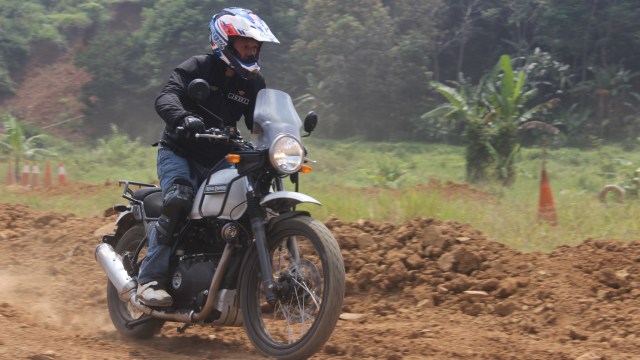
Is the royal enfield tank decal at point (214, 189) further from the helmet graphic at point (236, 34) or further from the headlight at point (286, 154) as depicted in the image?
the helmet graphic at point (236, 34)

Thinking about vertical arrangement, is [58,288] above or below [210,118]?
below

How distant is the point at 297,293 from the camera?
4.82 m

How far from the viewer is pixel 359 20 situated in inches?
1558

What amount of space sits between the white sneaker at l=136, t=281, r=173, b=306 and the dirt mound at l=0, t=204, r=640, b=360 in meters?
0.33

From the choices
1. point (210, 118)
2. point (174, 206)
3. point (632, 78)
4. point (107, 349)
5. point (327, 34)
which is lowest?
point (107, 349)

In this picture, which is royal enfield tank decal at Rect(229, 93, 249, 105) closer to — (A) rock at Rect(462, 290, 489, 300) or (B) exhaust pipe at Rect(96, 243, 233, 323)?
(B) exhaust pipe at Rect(96, 243, 233, 323)

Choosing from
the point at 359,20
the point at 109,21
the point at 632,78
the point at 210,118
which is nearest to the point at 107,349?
the point at 210,118

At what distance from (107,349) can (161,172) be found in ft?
3.82

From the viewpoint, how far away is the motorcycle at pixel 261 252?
4.73m

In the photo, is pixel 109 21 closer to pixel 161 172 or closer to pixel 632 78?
pixel 632 78

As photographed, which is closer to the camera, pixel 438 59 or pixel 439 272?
pixel 439 272

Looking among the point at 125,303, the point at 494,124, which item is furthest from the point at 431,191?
the point at 125,303

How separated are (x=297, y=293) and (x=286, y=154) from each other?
78 centimetres

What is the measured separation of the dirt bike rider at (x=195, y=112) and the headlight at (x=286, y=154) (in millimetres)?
561
